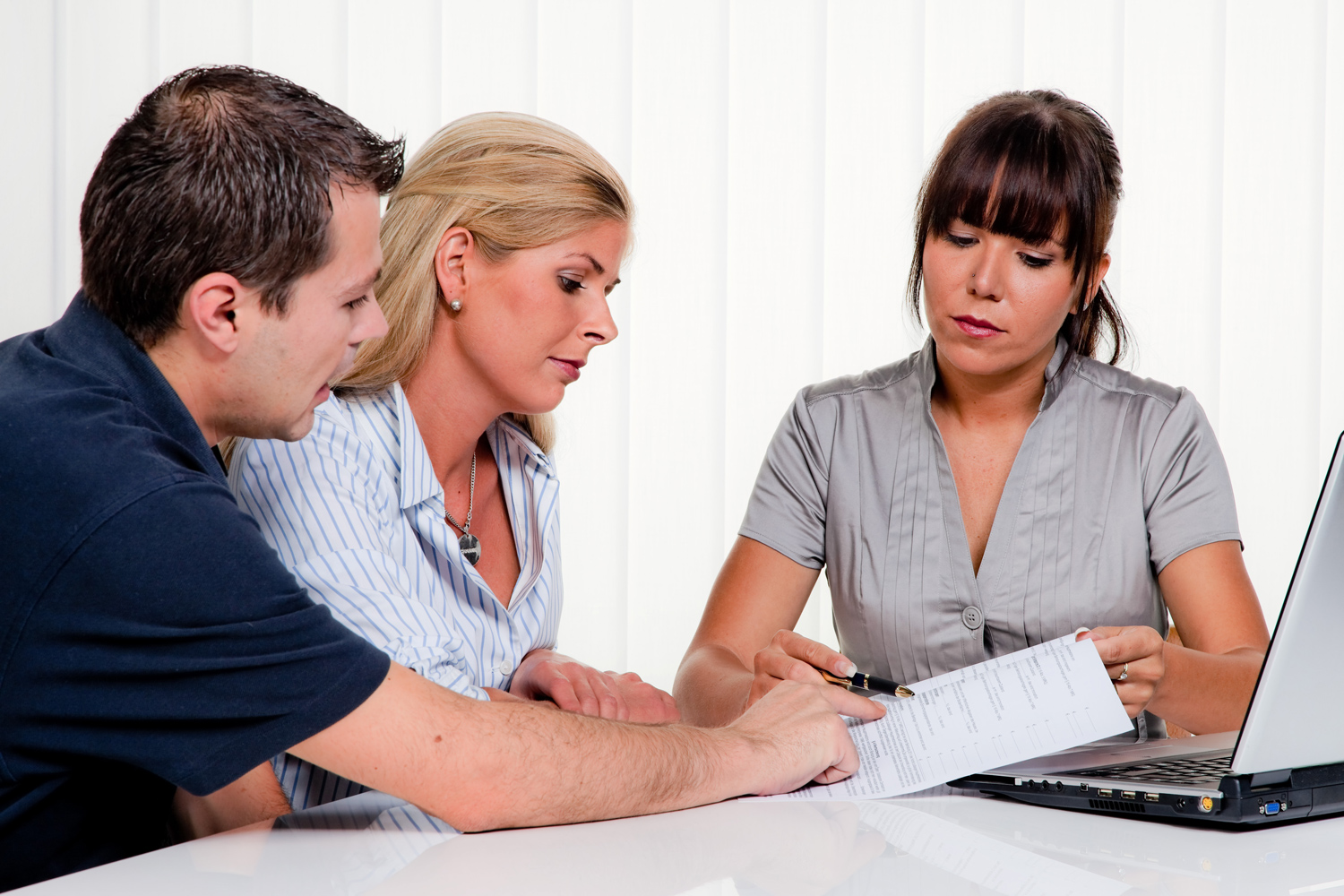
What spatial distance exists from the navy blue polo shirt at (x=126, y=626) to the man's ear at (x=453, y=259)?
59 centimetres

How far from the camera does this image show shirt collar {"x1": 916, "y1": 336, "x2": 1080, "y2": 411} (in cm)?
166

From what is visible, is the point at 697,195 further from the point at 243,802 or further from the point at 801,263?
the point at 243,802

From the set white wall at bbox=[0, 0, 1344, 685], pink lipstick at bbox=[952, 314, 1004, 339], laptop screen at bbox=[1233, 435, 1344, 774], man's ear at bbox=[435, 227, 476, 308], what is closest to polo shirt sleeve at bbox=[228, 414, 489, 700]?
man's ear at bbox=[435, 227, 476, 308]

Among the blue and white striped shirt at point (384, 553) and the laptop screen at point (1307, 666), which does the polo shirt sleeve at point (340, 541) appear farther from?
the laptop screen at point (1307, 666)

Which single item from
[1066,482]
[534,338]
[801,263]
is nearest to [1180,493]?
[1066,482]

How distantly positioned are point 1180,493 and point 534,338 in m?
0.95

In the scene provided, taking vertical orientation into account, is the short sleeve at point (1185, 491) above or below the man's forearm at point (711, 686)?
above

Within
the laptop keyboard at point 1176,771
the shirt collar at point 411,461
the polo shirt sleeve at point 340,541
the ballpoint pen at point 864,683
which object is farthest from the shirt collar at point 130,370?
the laptop keyboard at point 1176,771

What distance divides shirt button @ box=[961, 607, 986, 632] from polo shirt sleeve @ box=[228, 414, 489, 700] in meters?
0.74

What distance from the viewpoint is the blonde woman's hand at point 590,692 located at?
1.33m

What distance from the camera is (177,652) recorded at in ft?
2.51

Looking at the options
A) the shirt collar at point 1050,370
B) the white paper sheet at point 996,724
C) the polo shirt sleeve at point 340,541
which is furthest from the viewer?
the shirt collar at point 1050,370

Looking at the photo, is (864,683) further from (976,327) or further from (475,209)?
(475,209)

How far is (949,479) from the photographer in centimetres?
163
